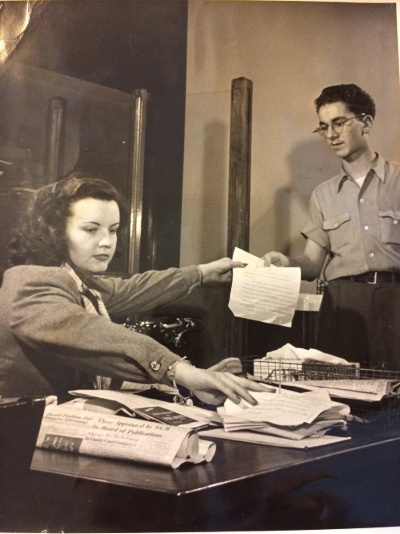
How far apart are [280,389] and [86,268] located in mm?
370

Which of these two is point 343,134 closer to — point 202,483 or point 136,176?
point 136,176

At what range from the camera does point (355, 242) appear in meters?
0.94

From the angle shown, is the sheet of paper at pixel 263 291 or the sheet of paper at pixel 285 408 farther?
the sheet of paper at pixel 263 291

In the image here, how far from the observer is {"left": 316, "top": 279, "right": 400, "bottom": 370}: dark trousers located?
0.92 m

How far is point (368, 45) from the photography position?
0.98 metres

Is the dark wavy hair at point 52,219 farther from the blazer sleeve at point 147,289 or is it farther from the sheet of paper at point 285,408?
the sheet of paper at point 285,408

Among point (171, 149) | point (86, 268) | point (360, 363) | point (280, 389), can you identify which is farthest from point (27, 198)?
point (360, 363)

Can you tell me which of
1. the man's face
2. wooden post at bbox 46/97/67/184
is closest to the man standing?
the man's face

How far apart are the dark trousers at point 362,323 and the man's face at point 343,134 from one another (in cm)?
23

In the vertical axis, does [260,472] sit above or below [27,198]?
below

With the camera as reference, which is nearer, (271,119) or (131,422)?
(131,422)

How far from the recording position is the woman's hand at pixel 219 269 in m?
0.92

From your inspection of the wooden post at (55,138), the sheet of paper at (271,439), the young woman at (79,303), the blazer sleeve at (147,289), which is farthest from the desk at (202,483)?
the wooden post at (55,138)

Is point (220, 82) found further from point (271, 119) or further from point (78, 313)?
point (78, 313)
